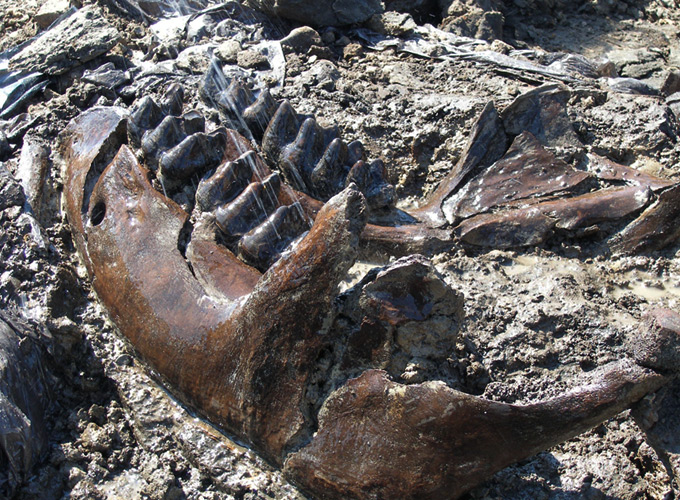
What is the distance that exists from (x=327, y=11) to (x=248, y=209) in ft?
6.45

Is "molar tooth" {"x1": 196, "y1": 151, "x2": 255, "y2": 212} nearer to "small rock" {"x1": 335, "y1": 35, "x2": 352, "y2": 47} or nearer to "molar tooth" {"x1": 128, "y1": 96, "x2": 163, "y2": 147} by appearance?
"molar tooth" {"x1": 128, "y1": 96, "x2": 163, "y2": 147}

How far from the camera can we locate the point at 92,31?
3270 millimetres

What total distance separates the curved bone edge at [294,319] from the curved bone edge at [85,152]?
871 millimetres

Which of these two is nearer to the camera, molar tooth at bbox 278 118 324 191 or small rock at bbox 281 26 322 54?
molar tooth at bbox 278 118 324 191

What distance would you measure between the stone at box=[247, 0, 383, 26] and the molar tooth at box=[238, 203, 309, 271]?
193 cm

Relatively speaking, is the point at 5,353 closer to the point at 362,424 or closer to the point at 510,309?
the point at 362,424

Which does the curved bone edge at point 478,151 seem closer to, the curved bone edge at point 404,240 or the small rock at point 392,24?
the curved bone edge at point 404,240

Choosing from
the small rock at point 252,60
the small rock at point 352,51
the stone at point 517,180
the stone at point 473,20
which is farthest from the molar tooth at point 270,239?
the stone at point 473,20

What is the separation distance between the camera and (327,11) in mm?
3680

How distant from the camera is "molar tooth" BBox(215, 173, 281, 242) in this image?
216 centimetres

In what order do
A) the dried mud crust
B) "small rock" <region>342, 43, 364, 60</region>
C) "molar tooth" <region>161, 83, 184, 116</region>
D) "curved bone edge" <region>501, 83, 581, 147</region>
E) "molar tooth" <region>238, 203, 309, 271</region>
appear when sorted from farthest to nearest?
"small rock" <region>342, 43, 364, 60</region>
"molar tooth" <region>161, 83, 184, 116</region>
"curved bone edge" <region>501, 83, 581, 147</region>
"molar tooth" <region>238, 203, 309, 271</region>
the dried mud crust

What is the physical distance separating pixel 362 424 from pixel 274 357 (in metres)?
0.29

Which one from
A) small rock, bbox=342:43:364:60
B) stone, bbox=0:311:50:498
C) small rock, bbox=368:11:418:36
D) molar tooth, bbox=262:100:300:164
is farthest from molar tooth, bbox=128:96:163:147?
small rock, bbox=368:11:418:36

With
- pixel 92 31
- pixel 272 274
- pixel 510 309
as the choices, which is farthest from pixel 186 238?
pixel 92 31
